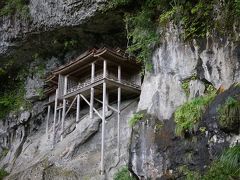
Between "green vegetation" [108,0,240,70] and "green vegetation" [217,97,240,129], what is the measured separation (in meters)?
3.41

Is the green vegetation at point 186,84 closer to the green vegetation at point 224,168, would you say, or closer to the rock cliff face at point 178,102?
the rock cliff face at point 178,102

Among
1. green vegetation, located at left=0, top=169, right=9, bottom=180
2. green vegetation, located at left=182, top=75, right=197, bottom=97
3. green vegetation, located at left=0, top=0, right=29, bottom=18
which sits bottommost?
green vegetation, located at left=0, top=169, right=9, bottom=180

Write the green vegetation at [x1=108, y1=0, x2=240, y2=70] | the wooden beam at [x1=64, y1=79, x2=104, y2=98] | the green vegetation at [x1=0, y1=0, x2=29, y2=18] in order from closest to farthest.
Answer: the green vegetation at [x1=108, y1=0, x2=240, y2=70]
the wooden beam at [x1=64, y1=79, x2=104, y2=98]
the green vegetation at [x1=0, y1=0, x2=29, y2=18]

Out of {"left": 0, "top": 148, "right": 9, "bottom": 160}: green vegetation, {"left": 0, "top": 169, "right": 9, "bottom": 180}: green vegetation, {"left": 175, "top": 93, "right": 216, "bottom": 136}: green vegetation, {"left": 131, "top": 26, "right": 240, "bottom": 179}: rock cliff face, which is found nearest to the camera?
{"left": 131, "top": 26, "right": 240, "bottom": 179}: rock cliff face

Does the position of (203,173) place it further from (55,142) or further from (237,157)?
(55,142)

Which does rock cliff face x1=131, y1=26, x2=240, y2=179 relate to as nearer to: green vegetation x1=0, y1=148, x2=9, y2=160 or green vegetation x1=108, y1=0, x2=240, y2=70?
green vegetation x1=108, y1=0, x2=240, y2=70

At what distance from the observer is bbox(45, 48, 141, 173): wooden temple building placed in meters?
18.7

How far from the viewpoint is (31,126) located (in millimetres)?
24891

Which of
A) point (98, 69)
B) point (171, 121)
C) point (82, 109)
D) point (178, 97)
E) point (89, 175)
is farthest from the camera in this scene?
point (82, 109)

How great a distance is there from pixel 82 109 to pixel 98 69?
3169 mm

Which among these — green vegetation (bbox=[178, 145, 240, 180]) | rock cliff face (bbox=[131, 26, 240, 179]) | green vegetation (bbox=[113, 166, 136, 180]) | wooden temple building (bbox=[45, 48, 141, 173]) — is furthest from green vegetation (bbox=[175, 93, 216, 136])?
wooden temple building (bbox=[45, 48, 141, 173])

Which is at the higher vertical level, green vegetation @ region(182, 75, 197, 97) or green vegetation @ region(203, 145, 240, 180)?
green vegetation @ region(182, 75, 197, 97)

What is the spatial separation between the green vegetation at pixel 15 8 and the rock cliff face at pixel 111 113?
517 millimetres

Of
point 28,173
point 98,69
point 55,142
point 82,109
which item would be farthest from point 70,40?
point 28,173
